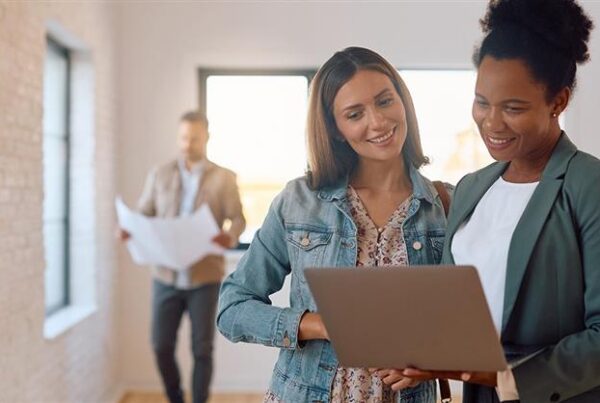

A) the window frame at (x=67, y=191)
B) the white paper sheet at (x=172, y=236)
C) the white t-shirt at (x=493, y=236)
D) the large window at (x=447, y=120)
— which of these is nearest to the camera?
the white t-shirt at (x=493, y=236)

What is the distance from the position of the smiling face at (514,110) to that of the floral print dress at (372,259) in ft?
0.93

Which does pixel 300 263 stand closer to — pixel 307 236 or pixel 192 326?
pixel 307 236

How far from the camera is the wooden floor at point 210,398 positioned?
15.3ft

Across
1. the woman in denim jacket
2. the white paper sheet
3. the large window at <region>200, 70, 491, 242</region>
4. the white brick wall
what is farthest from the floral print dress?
the large window at <region>200, 70, 491, 242</region>

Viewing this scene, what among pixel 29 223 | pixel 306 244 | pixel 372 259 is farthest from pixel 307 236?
pixel 29 223

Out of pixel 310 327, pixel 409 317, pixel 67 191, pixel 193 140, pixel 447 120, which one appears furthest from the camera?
pixel 447 120

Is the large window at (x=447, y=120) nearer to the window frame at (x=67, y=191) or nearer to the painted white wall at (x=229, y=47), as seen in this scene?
the painted white wall at (x=229, y=47)

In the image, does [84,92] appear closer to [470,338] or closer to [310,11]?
[310,11]

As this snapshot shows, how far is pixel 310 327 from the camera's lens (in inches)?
57.6

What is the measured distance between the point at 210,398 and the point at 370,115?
359cm

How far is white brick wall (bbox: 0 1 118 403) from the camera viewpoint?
2.93 metres

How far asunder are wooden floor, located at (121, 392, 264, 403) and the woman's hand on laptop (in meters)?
3.35

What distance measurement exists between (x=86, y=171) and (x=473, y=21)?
7.95 ft

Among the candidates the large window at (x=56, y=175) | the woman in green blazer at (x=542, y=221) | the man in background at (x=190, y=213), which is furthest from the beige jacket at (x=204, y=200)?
the woman in green blazer at (x=542, y=221)
